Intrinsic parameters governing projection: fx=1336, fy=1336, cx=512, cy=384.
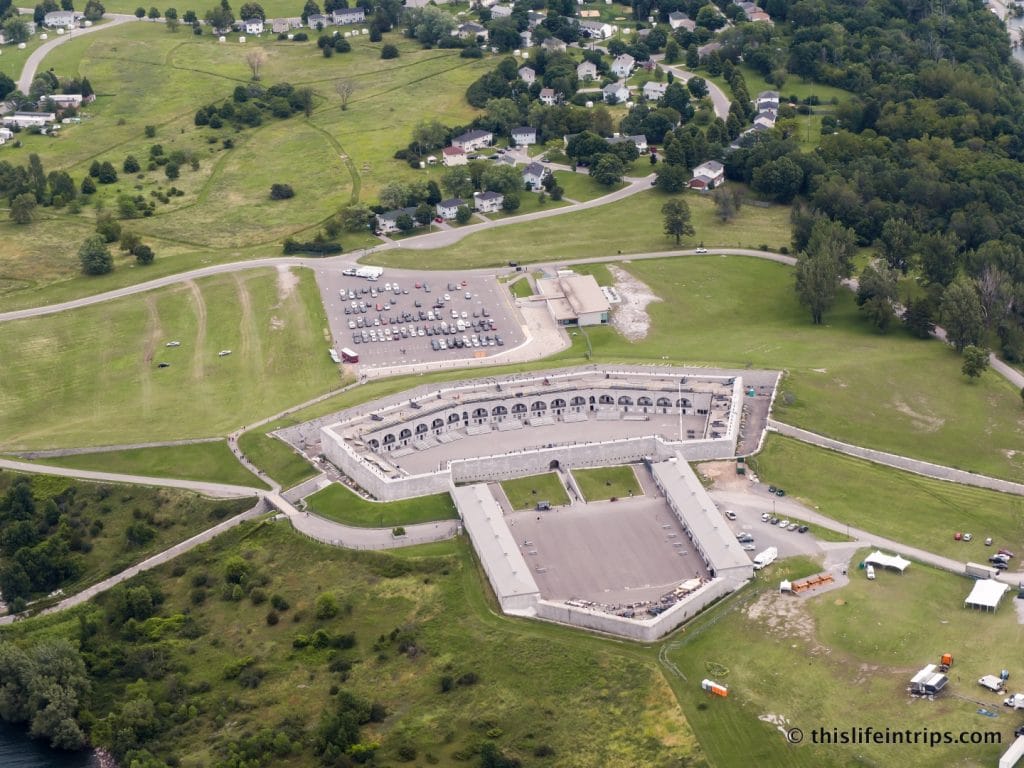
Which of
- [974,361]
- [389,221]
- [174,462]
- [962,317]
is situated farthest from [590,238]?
[174,462]

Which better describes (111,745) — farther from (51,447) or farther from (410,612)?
(51,447)

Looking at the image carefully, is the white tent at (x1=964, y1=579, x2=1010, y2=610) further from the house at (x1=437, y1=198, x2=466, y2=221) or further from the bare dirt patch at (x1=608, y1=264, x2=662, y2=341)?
the house at (x1=437, y1=198, x2=466, y2=221)

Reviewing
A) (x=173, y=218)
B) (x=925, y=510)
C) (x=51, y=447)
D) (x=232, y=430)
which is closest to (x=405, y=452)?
(x=232, y=430)

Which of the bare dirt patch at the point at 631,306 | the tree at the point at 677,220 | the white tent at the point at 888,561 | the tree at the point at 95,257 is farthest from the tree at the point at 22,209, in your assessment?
the white tent at the point at 888,561

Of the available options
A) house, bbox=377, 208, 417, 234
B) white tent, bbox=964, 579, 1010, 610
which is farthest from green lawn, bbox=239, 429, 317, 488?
house, bbox=377, 208, 417, 234

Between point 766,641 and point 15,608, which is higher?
point 766,641

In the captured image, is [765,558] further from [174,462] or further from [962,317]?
[174,462]

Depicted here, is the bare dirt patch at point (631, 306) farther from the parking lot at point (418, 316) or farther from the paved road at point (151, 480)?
the paved road at point (151, 480)
